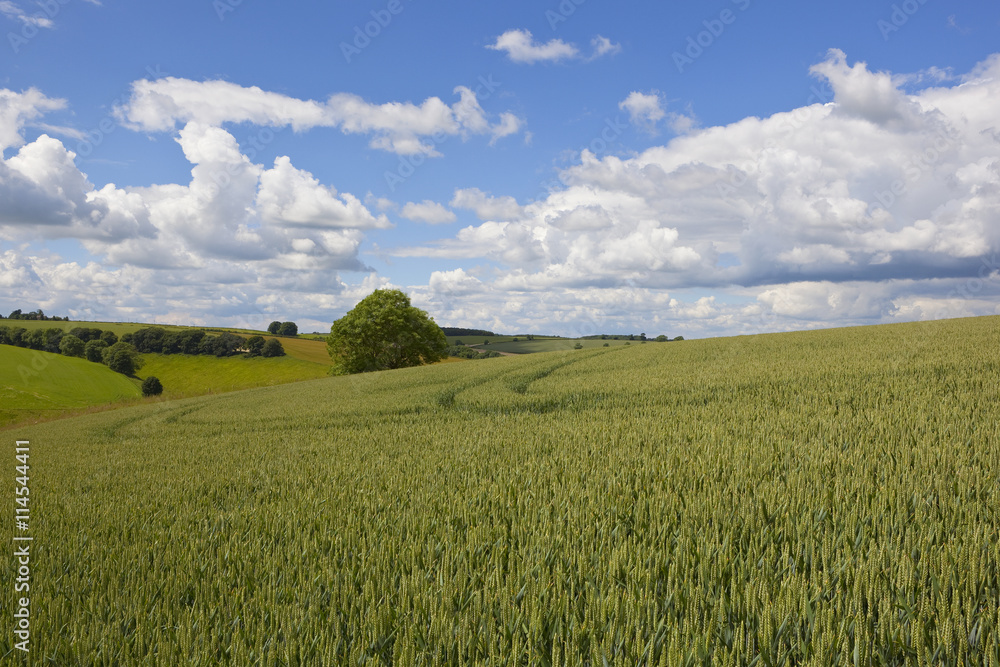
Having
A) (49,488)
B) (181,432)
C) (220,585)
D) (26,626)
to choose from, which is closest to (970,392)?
(220,585)

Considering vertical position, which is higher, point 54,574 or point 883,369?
point 883,369

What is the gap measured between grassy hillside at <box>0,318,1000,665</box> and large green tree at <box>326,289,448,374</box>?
5118 centimetres

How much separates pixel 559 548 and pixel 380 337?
58.6m

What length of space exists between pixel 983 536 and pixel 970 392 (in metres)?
8.46

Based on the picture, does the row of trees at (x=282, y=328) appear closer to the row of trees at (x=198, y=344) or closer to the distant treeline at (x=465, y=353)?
the row of trees at (x=198, y=344)

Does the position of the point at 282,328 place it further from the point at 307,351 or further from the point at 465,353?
the point at 465,353

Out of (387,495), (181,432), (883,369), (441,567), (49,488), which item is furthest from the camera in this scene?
(181,432)

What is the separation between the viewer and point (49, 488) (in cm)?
840

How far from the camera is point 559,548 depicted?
4.05m

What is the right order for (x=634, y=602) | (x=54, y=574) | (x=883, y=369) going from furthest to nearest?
(x=883, y=369) → (x=54, y=574) → (x=634, y=602)

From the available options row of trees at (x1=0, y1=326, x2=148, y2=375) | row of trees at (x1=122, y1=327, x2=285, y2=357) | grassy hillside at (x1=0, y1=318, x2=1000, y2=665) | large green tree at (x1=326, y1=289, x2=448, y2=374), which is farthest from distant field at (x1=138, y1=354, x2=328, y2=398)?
grassy hillside at (x1=0, y1=318, x2=1000, y2=665)

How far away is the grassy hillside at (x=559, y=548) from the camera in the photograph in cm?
282

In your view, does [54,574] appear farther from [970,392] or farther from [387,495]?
[970,392]

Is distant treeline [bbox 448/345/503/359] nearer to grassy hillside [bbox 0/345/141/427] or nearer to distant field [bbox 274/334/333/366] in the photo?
distant field [bbox 274/334/333/366]
